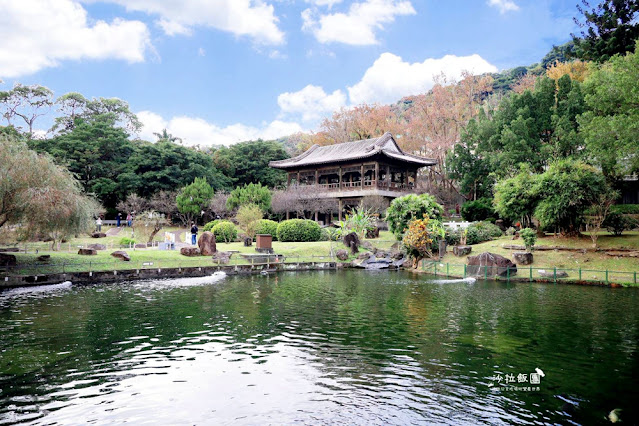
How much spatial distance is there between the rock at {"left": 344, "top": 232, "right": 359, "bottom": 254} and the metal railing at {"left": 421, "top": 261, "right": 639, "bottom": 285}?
6.87 metres

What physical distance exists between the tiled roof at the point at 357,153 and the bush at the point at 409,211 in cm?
1151

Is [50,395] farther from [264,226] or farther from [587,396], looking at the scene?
[264,226]

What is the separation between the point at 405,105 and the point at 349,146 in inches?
1601

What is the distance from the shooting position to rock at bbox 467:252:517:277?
20906 mm

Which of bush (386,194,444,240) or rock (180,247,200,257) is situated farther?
bush (386,194,444,240)

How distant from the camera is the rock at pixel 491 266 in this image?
20906 mm

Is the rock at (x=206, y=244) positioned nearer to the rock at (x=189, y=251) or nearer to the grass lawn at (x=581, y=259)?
the rock at (x=189, y=251)

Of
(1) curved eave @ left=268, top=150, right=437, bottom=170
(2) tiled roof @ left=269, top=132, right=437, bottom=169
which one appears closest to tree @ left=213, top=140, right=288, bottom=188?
(1) curved eave @ left=268, top=150, right=437, bottom=170

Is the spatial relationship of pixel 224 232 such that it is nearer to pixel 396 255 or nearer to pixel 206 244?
pixel 206 244

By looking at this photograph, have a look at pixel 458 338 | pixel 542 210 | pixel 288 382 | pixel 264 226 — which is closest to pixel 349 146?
A: pixel 264 226

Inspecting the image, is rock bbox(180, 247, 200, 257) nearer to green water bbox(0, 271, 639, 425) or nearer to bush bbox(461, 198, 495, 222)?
green water bbox(0, 271, 639, 425)

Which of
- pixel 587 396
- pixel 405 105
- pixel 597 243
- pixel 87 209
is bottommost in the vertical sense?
pixel 587 396

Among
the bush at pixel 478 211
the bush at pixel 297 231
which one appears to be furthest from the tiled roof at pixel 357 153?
the bush at pixel 297 231

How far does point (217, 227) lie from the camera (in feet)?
105
